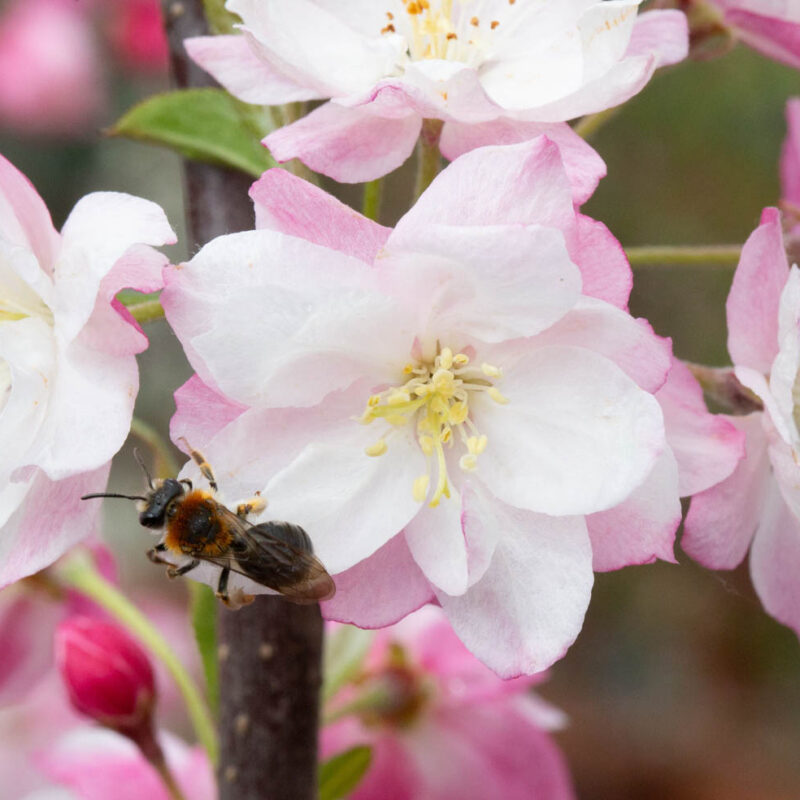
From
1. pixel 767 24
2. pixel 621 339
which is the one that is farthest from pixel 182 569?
pixel 767 24

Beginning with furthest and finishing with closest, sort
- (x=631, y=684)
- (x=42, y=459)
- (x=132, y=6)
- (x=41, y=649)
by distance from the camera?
(x=631, y=684) → (x=132, y=6) → (x=41, y=649) → (x=42, y=459)

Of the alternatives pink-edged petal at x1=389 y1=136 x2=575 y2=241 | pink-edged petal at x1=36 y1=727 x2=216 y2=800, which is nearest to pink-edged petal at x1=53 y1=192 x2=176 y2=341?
pink-edged petal at x1=389 y1=136 x2=575 y2=241

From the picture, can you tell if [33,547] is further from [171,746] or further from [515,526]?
[171,746]

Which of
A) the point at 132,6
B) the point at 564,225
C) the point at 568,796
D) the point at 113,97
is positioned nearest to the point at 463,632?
the point at 564,225

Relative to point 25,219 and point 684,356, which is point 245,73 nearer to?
point 25,219

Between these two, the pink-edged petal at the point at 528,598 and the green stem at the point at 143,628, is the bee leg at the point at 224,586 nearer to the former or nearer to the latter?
Result: the pink-edged petal at the point at 528,598
